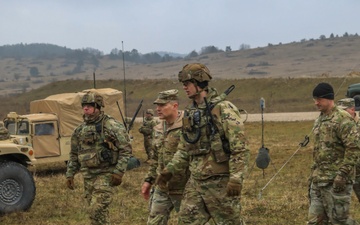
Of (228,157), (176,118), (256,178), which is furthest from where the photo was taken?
(256,178)

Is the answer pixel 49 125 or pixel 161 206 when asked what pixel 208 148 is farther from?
pixel 49 125

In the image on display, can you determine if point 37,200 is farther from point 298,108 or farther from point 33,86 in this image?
point 33,86

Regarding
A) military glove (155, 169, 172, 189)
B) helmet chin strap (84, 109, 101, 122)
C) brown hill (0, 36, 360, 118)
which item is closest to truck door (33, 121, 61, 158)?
brown hill (0, 36, 360, 118)

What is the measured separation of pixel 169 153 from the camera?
630 centimetres

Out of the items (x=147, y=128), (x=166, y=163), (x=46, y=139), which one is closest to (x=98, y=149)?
(x=166, y=163)

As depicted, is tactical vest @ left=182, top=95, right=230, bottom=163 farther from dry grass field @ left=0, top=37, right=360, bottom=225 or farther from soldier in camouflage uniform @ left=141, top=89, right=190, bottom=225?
dry grass field @ left=0, top=37, right=360, bottom=225

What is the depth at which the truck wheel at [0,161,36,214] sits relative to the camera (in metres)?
9.61

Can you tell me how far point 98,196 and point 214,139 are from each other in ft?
6.76

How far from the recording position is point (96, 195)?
21.9 ft

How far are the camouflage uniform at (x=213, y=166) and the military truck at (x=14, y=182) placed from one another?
5.15m

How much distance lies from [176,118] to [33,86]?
114471 millimetres

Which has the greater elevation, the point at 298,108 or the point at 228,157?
the point at 228,157

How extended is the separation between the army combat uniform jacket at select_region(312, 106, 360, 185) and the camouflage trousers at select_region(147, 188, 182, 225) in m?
1.66

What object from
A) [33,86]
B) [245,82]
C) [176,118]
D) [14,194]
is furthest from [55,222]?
[33,86]
